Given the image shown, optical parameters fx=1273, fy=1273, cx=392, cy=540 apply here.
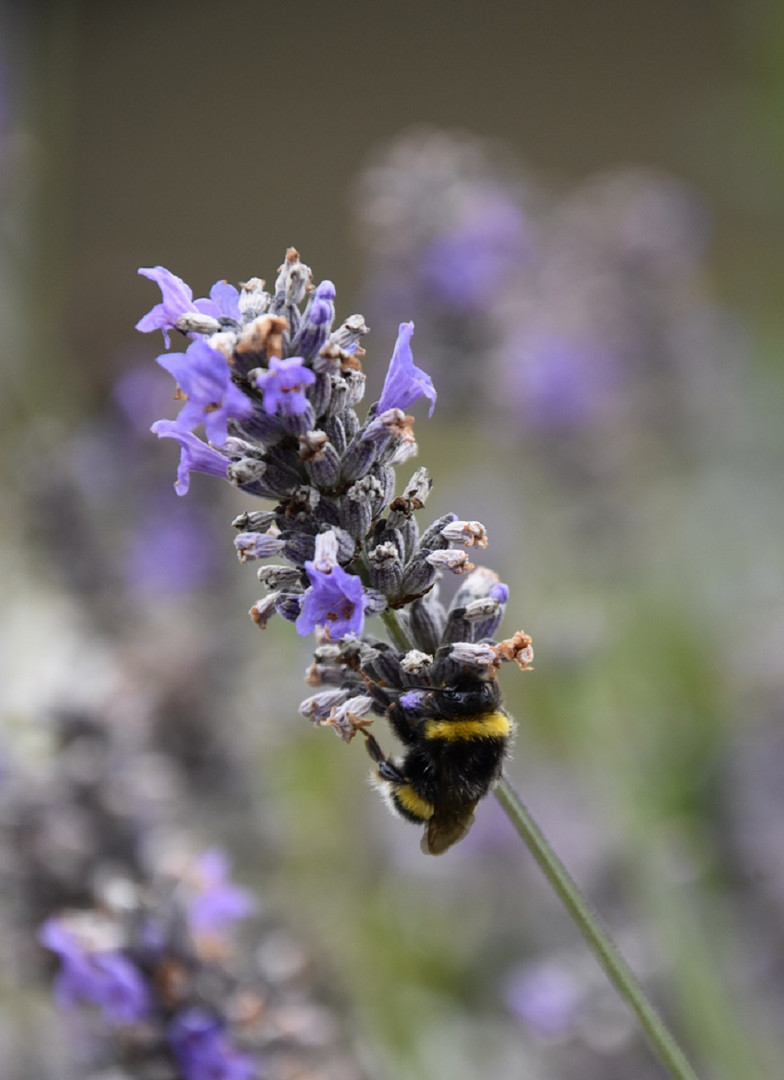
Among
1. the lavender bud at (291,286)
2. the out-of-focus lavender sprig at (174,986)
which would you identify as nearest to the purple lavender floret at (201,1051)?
the out-of-focus lavender sprig at (174,986)

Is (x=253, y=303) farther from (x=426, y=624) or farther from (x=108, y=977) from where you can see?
(x=108, y=977)

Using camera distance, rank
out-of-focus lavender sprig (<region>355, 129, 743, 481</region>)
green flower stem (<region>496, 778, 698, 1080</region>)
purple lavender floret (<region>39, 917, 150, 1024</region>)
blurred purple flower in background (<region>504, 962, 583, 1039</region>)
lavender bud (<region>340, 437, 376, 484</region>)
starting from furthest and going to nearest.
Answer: out-of-focus lavender sprig (<region>355, 129, 743, 481</region>), blurred purple flower in background (<region>504, 962, 583, 1039</region>), purple lavender floret (<region>39, 917, 150, 1024</region>), lavender bud (<region>340, 437, 376, 484</region>), green flower stem (<region>496, 778, 698, 1080</region>)

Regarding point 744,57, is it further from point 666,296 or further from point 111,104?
point 111,104

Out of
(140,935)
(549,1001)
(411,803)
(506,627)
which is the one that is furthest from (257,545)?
(506,627)

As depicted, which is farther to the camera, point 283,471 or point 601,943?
point 283,471

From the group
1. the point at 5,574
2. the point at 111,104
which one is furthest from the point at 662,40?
the point at 5,574

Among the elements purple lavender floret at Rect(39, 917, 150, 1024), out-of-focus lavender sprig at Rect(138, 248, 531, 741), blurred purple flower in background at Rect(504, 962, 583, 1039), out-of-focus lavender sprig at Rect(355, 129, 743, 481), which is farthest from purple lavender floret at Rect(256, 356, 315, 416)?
out-of-focus lavender sprig at Rect(355, 129, 743, 481)

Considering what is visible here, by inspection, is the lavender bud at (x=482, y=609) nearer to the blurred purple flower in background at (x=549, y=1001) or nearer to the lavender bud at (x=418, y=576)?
the lavender bud at (x=418, y=576)

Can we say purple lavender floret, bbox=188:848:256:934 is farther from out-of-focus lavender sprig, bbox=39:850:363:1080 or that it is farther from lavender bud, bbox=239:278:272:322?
lavender bud, bbox=239:278:272:322
